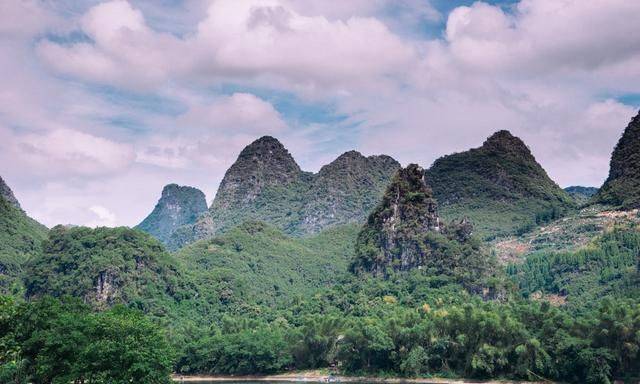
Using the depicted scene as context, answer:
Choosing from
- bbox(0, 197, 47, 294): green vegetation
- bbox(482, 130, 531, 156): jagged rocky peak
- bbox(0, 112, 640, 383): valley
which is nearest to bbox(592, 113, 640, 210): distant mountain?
bbox(0, 112, 640, 383): valley

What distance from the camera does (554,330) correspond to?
7175cm

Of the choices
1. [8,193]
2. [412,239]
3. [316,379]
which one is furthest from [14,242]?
[316,379]

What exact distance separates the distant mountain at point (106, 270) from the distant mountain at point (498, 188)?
74.4 m

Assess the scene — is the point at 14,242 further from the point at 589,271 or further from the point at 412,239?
the point at 589,271

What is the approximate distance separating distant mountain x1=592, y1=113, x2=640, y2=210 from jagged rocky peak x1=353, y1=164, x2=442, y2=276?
3929cm

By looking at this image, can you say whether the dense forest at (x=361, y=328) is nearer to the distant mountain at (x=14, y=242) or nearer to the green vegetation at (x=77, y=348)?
the green vegetation at (x=77, y=348)

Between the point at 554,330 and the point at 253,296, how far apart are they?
65.5m

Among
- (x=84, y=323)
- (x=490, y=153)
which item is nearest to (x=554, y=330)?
(x=84, y=323)

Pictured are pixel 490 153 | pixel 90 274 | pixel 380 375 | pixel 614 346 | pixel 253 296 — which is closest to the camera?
pixel 614 346

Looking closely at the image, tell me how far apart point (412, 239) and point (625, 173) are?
50677 millimetres

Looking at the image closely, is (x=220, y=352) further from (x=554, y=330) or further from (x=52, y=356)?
(x=52, y=356)

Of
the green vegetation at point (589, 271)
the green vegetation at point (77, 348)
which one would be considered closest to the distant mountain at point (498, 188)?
the green vegetation at point (589, 271)

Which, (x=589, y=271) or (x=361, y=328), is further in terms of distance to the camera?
(x=589, y=271)

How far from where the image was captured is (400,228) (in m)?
119
